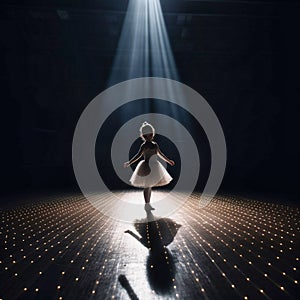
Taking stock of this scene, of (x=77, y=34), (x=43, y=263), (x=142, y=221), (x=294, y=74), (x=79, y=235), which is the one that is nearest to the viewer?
(x=43, y=263)

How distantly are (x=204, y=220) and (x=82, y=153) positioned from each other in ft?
23.1

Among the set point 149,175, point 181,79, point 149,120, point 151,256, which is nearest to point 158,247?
point 151,256

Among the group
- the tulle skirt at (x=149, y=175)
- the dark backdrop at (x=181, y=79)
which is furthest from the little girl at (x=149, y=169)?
the dark backdrop at (x=181, y=79)

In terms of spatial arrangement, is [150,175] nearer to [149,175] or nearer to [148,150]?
[149,175]

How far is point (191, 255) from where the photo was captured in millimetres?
2529

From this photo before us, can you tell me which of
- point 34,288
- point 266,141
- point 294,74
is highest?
point 294,74

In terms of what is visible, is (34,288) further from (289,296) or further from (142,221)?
(142,221)

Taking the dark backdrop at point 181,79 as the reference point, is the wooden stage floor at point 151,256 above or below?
below

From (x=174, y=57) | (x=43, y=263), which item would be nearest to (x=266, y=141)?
(x=174, y=57)

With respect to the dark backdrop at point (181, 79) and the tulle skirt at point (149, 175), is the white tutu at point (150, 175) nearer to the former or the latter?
the tulle skirt at point (149, 175)

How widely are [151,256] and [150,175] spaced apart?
2.07 meters

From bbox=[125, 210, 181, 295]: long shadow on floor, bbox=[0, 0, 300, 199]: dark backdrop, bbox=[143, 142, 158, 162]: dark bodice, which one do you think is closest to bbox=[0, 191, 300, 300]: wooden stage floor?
bbox=[125, 210, 181, 295]: long shadow on floor

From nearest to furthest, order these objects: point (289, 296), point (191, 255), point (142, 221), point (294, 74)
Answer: point (289, 296), point (191, 255), point (142, 221), point (294, 74)

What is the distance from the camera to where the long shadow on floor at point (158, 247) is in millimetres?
1982
